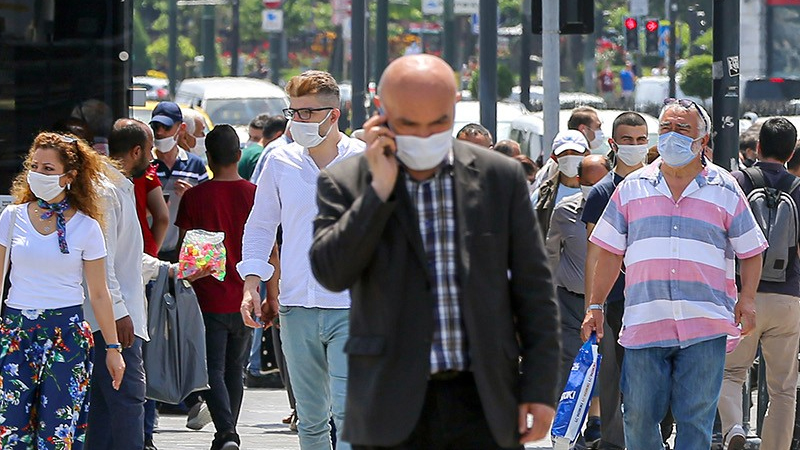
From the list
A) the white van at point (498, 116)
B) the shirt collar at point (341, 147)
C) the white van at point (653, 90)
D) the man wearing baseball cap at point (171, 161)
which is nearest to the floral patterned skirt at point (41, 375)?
the shirt collar at point (341, 147)

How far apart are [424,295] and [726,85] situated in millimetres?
6521

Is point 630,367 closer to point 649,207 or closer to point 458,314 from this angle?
point 649,207

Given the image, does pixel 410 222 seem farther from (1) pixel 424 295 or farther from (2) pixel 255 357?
(2) pixel 255 357

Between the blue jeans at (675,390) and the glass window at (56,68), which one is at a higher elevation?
the glass window at (56,68)

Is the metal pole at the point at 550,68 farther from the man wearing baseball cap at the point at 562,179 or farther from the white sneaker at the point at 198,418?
the white sneaker at the point at 198,418

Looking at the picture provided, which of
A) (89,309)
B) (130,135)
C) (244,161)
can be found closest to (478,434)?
(89,309)

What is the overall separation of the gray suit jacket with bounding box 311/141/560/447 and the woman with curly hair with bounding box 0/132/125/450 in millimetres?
2931

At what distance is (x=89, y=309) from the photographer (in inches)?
312

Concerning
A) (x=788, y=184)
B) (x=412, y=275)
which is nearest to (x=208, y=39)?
(x=788, y=184)

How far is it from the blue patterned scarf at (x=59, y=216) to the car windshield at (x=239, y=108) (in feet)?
77.0

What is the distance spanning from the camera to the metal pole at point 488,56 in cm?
1753

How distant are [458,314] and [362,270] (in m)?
0.28

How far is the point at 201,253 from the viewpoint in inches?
350

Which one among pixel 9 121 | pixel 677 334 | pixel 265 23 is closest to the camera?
pixel 677 334
